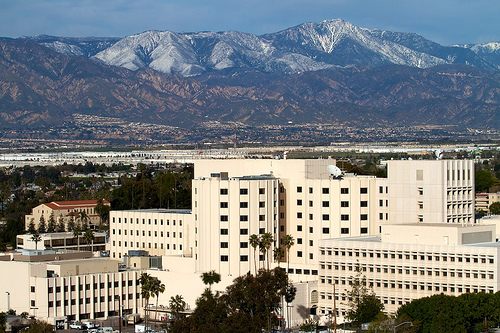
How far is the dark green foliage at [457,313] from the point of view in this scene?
87.3 meters

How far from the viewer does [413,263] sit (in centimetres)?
9700

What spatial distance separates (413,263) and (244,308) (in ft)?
50.0

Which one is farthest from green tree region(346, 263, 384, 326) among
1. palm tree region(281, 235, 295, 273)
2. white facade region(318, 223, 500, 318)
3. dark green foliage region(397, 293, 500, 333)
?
palm tree region(281, 235, 295, 273)

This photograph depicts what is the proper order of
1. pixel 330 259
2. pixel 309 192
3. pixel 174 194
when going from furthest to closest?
pixel 174 194, pixel 309 192, pixel 330 259

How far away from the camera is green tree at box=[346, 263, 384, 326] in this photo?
3750 inches

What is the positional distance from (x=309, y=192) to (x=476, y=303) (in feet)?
103

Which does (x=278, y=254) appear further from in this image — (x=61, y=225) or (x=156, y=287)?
(x=61, y=225)

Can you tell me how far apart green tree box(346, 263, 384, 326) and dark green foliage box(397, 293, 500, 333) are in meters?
5.62

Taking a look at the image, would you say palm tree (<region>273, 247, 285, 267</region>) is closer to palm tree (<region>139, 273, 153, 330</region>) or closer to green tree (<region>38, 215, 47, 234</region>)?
palm tree (<region>139, 273, 153, 330</region>)

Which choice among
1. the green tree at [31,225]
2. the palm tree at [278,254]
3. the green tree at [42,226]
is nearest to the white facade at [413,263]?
the palm tree at [278,254]

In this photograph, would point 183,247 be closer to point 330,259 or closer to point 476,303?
point 330,259

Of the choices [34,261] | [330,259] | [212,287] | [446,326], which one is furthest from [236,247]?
[446,326]

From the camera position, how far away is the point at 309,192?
11712 cm

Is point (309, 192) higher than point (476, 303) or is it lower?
higher
